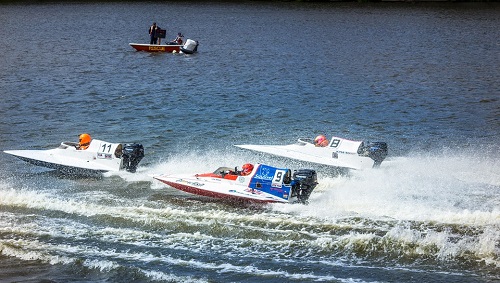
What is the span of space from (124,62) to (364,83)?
19.6m

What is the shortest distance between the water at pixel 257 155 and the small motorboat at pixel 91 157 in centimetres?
43

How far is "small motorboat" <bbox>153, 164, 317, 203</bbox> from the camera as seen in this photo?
2322 centimetres

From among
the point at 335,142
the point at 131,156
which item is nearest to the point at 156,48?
the point at 131,156

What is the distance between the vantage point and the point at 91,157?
27.7 m

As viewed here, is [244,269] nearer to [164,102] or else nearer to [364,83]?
[164,102]

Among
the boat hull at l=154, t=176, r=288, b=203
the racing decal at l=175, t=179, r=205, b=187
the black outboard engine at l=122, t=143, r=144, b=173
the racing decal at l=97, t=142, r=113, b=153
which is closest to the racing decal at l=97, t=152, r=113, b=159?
the racing decal at l=97, t=142, r=113, b=153

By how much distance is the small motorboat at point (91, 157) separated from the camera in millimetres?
27203

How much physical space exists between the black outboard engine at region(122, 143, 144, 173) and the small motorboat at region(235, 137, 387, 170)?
5.50m

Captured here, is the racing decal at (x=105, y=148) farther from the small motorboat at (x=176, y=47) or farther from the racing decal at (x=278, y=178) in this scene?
the small motorboat at (x=176, y=47)

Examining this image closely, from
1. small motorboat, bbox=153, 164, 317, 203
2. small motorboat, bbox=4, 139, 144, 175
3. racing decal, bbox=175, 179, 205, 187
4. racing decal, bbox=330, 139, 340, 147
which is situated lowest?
small motorboat, bbox=4, 139, 144, 175

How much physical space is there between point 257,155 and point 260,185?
6.83 m

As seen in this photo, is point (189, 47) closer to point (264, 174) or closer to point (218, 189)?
point (218, 189)

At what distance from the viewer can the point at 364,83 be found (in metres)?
46.7

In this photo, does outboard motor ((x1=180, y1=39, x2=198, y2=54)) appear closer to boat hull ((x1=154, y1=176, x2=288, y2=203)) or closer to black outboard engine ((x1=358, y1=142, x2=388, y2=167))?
black outboard engine ((x1=358, y1=142, x2=388, y2=167))
